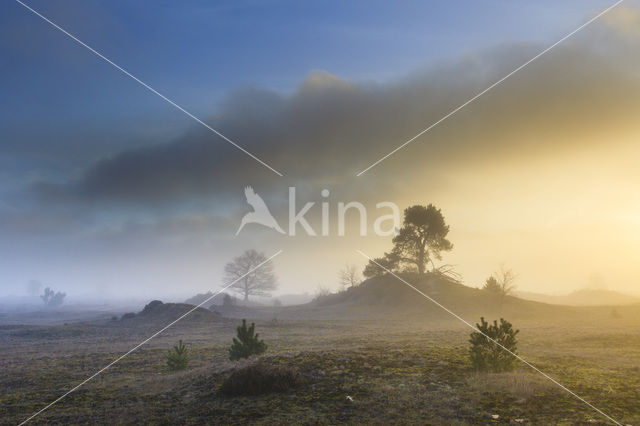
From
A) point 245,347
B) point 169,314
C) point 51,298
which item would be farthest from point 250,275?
point 51,298

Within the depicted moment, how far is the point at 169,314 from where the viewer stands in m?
54.3

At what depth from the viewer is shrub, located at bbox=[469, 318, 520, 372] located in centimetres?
1210

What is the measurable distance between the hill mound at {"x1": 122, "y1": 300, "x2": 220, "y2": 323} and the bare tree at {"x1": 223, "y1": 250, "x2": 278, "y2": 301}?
45397 millimetres

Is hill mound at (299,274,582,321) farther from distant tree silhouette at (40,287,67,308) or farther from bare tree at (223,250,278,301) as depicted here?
distant tree silhouette at (40,287,67,308)

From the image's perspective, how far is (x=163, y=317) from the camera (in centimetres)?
5331

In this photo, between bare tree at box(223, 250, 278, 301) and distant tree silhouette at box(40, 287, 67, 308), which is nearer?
bare tree at box(223, 250, 278, 301)

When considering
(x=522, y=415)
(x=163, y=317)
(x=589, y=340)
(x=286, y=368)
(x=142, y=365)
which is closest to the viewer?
(x=522, y=415)

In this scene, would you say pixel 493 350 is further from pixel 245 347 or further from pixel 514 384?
pixel 245 347

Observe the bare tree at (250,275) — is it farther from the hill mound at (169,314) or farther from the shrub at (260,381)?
the shrub at (260,381)

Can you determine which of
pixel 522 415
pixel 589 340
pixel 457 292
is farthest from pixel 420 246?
pixel 522 415

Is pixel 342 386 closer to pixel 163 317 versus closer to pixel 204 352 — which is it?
pixel 204 352

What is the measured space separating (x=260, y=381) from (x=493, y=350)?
8.24m

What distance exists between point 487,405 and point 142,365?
57.3 ft

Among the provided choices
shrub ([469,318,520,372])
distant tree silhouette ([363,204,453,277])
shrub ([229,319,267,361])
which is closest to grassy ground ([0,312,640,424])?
shrub ([469,318,520,372])
